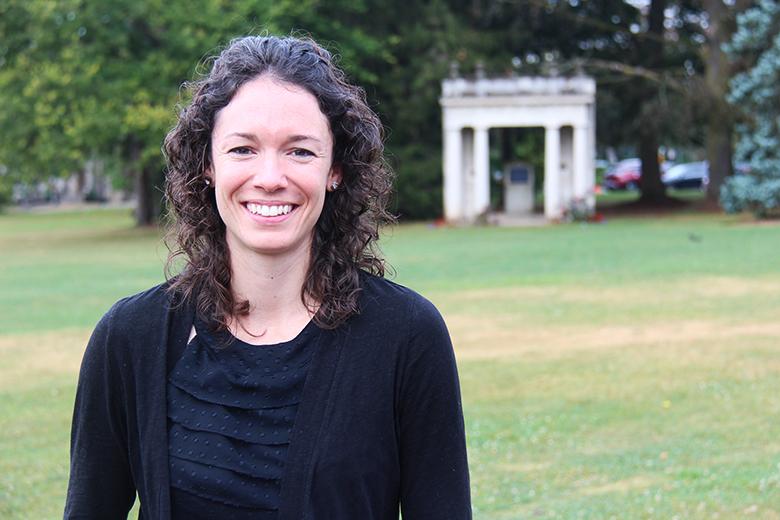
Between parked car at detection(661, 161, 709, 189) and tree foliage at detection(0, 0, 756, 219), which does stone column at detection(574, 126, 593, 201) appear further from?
parked car at detection(661, 161, 709, 189)

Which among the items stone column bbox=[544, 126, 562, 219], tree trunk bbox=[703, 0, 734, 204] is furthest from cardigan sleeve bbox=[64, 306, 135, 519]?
tree trunk bbox=[703, 0, 734, 204]

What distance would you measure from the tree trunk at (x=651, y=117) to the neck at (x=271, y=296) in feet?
144

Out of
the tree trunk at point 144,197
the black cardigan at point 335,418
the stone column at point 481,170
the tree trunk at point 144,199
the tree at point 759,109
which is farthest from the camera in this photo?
the tree trunk at point 144,199

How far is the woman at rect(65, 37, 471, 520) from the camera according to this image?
2875 millimetres

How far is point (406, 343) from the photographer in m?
2.96

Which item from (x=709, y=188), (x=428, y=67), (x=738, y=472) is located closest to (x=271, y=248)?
(x=738, y=472)

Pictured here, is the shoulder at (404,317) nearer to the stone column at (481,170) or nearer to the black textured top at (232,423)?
the black textured top at (232,423)

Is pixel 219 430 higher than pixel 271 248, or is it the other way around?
pixel 271 248

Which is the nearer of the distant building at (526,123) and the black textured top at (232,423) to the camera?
the black textured top at (232,423)

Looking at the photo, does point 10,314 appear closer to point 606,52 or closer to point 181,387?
point 181,387

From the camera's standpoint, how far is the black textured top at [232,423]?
9.37 ft

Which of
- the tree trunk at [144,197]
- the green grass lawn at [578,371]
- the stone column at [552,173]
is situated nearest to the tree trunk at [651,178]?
the stone column at [552,173]

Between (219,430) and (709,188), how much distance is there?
156 feet

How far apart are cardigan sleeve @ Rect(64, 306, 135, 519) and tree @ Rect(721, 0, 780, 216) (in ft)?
124
